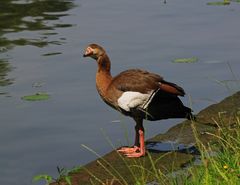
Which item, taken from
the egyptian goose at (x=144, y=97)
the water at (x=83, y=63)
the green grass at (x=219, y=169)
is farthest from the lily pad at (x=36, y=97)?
the green grass at (x=219, y=169)

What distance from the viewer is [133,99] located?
22.1ft

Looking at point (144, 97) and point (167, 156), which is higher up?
point (144, 97)

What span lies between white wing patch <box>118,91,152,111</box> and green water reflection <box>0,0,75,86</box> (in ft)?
9.32

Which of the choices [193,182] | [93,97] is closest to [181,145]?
[93,97]

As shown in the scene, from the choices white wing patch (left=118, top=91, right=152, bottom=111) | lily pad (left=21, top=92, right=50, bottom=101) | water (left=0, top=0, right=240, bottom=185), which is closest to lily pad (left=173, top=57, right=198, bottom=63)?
water (left=0, top=0, right=240, bottom=185)

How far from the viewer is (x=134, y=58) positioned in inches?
393

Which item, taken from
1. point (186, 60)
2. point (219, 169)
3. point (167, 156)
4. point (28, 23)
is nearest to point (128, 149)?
point (167, 156)

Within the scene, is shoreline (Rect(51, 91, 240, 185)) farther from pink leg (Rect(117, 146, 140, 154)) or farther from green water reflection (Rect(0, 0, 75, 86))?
green water reflection (Rect(0, 0, 75, 86))

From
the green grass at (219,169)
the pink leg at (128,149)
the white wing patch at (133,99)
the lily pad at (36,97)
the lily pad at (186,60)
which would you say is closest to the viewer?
the green grass at (219,169)

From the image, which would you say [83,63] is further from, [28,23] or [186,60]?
[28,23]

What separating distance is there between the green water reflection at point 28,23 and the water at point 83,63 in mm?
17

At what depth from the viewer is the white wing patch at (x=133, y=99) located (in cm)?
673

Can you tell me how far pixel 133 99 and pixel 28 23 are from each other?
20.7 feet

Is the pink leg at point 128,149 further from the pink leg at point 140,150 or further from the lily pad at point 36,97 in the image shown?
the lily pad at point 36,97
